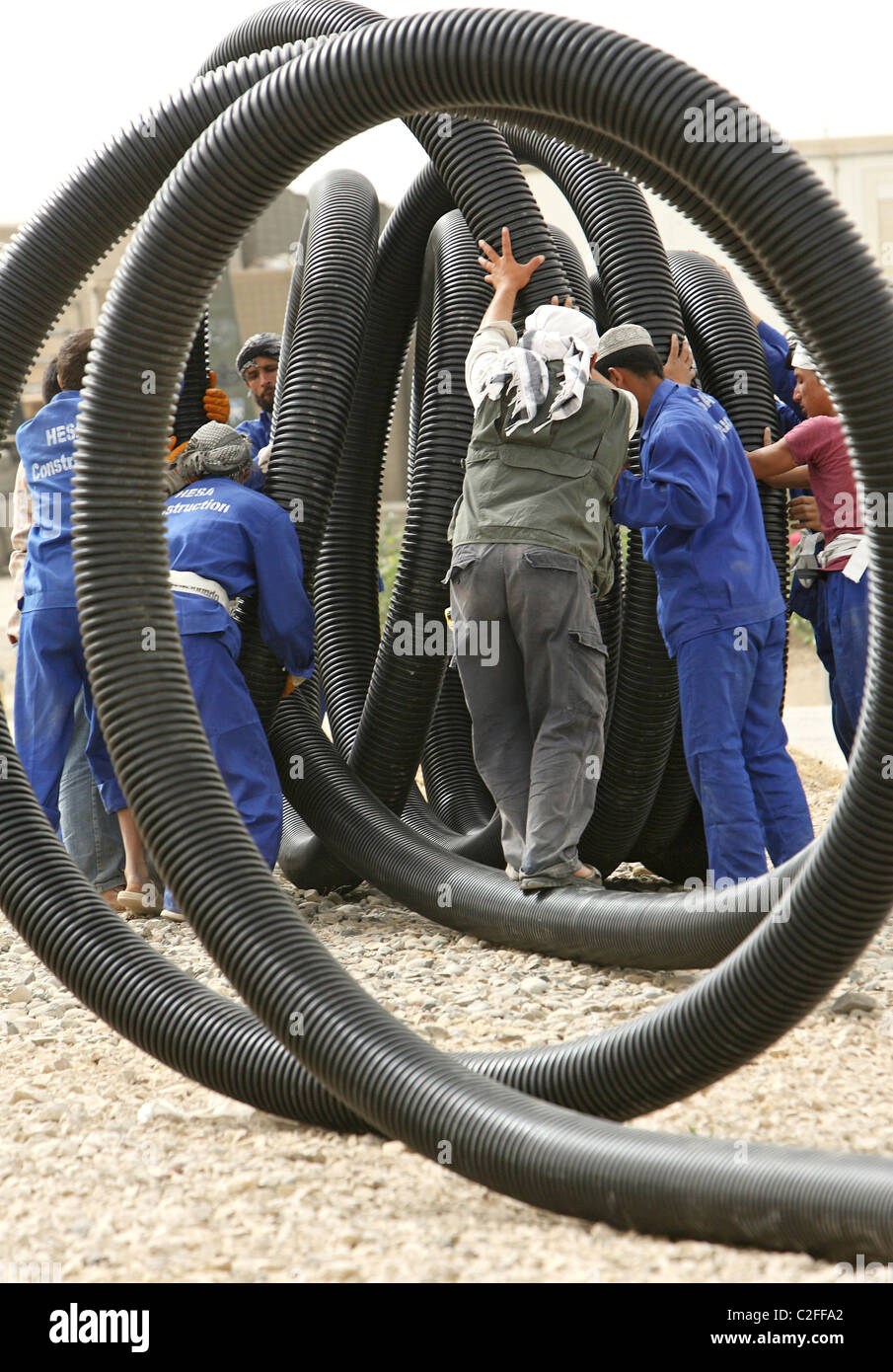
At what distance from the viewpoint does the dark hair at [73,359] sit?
4676mm

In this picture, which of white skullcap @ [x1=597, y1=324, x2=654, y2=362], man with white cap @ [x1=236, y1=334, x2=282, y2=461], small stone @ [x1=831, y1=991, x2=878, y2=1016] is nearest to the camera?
small stone @ [x1=831, y1=991, x2=878, y2=1016]

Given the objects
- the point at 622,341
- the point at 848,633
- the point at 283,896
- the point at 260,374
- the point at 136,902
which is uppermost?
the point at 260,374

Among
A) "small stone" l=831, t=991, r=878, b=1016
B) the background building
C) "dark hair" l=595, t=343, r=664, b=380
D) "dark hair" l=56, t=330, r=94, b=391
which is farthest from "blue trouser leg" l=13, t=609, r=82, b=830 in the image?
the background building

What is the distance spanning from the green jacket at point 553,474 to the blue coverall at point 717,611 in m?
0.11

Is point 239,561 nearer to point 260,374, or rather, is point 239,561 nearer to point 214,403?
point 214,403

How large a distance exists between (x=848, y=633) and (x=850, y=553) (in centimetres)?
29

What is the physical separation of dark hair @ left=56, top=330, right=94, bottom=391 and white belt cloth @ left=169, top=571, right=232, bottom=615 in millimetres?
796

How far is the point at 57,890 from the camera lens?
3002 mm

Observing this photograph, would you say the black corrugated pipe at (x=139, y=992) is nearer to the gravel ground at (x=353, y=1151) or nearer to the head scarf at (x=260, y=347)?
the gravel ground at (x=353, y=1151)

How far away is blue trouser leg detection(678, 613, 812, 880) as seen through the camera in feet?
13.8

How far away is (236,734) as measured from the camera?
4.66 meters

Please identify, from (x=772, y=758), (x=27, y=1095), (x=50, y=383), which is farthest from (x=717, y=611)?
(x=50, y=383)

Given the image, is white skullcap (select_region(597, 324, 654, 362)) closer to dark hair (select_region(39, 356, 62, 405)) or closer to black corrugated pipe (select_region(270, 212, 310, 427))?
black corrugated pipe (select_region(270, 212, 310, 427))
